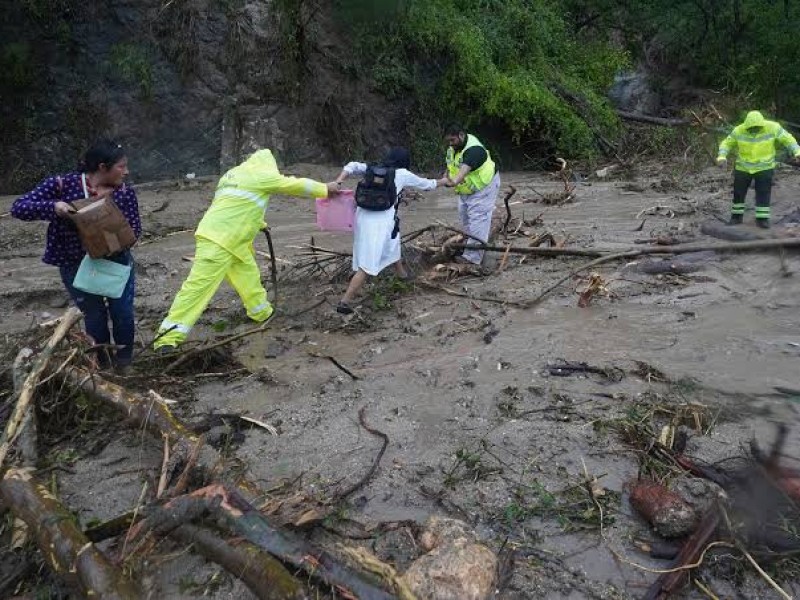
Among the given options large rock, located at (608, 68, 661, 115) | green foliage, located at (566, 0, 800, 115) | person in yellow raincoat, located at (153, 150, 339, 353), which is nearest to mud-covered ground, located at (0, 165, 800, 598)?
person in yellow raincoat, located at (153, 150, 339, 353)

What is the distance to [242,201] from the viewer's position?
5.59 metres

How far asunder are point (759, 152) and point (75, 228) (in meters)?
8.04

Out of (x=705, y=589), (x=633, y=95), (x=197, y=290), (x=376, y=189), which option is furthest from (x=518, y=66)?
(x=705, y=589)

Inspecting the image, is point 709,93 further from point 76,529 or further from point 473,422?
point 76,529

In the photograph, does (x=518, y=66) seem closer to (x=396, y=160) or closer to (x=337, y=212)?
(x=396, y=160)

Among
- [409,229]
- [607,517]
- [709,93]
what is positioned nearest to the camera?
[607,517]

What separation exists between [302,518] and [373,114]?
556 inches

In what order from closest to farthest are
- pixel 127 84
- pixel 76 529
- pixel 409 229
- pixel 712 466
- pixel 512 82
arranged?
pixel 76 529 < pixel 712 466 < pixel 409 229 < pixel 127 84 < pixel 512 82

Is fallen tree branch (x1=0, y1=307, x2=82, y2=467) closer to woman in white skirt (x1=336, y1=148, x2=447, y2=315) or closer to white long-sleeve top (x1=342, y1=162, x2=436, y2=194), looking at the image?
woman in white skirt (x1=336, y1=148, x2=447, y2=315)

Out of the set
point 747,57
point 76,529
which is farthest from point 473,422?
point 747,57

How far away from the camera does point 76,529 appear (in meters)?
2.77

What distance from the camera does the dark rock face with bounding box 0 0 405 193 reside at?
45.5 feet

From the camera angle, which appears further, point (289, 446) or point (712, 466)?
point (289, 446)

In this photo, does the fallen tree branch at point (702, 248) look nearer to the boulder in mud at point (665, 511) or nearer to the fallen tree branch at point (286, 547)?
the boulder in mud at point (665, 511)
